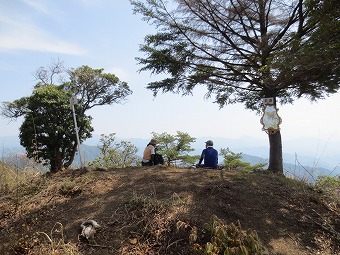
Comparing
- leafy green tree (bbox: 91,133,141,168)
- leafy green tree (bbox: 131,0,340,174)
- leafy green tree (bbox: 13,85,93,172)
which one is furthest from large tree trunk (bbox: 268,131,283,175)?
leafy green tree (bbox: 13,85,93,172)

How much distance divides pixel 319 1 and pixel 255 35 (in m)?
3.01

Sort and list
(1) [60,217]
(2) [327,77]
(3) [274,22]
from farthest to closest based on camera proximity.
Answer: (3) [274,22]
(2) [327,77]
(1) [60,217]

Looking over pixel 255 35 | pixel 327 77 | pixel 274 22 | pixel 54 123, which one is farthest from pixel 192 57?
pixel 54 123

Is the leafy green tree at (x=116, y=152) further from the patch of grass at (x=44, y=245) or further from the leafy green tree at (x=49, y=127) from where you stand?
the patch of grass at (x=44, y=245)

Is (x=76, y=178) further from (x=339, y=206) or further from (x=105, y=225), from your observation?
(x=339, y=206)

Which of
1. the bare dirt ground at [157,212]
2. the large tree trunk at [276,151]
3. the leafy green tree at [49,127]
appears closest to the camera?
the bare dirt ground at [157,212]

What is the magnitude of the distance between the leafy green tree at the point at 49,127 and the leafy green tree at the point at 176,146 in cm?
420

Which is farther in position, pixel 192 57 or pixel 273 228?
pixel 192 57

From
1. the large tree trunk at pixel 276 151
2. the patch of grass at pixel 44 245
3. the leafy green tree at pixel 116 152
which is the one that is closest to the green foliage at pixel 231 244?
the patch of grass at pixel 44 245

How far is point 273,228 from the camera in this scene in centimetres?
368

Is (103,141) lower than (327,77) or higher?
lower

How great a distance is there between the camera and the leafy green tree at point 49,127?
1091 centimetres

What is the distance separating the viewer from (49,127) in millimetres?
11031

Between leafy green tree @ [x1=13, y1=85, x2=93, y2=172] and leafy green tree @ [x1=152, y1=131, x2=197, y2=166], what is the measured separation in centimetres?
420
